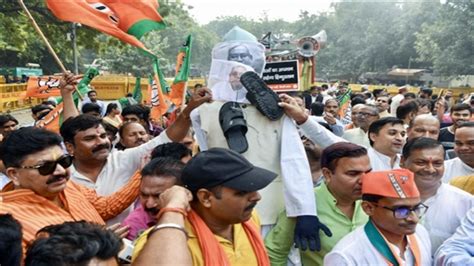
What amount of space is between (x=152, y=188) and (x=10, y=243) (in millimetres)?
988

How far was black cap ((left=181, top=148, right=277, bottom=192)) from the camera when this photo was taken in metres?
1.94

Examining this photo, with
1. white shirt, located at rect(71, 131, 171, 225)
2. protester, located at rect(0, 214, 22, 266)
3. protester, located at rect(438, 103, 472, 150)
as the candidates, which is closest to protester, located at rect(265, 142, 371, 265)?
white shirt, located at rect(71, 131, 171, 225)

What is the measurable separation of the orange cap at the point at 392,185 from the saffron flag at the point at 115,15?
319 centimetres

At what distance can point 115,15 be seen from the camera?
199 inches

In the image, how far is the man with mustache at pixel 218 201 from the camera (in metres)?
1.94

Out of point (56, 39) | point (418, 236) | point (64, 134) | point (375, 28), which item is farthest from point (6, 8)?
point (375, 28)

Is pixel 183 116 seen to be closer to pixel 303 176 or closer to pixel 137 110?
pixel 303 176

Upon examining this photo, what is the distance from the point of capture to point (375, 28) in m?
45.2

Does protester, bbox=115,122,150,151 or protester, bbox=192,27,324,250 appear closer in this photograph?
protester, bbox=192,27,324,250

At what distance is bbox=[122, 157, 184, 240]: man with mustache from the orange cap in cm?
96

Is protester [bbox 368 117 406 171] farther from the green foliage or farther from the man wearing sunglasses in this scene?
the green foliage

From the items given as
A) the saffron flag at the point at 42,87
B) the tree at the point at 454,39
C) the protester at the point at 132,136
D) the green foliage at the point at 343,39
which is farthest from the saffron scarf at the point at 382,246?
the tree at the point at 454,39

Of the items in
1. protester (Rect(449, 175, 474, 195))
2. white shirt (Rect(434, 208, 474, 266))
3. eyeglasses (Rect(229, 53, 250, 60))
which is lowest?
white shirt (Rect(434, 208, 474, 266))

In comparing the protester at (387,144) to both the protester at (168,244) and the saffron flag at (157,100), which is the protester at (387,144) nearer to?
the protester at (168,244)
